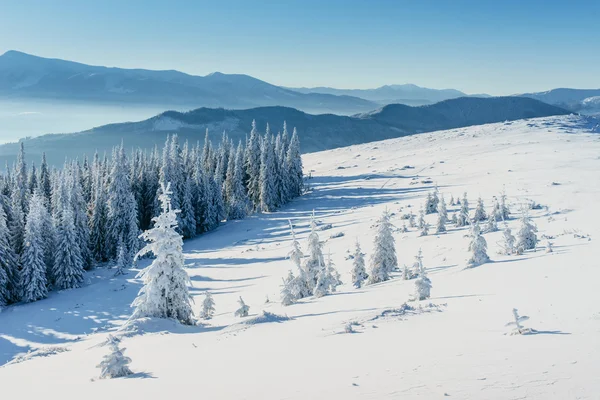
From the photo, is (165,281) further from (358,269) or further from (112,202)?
(112,202)

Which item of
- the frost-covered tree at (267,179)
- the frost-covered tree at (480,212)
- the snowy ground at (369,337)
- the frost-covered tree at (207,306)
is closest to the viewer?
the snowy ground at (369,337)

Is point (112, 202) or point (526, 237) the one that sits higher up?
point (112, 202)

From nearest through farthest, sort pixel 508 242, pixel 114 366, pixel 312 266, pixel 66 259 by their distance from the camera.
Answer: pixel 114 366
pixel 508 242
pixel 312 266
pixel 66 259

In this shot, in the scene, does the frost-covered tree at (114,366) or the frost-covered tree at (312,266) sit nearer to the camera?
the frost-covered tree at (114,366)

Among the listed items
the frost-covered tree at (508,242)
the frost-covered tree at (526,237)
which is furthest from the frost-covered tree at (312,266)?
the frost-covered tree at (526,237)

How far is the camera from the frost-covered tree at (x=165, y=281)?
1820 centimetres

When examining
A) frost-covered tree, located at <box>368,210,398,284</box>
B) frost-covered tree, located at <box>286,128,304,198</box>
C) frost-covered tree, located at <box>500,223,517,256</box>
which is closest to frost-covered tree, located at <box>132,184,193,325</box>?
frost-covered tree, located at <box>368,210,398,284</box>

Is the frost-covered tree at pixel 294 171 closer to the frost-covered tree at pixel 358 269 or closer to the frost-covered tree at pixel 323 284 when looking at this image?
the frost-covered tree at pixel 358 269

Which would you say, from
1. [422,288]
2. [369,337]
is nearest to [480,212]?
[422,288]

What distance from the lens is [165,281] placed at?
59.7ft

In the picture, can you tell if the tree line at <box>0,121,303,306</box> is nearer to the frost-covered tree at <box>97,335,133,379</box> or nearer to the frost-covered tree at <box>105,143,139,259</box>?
the frost-covered tree at <box>105,143,139,259</box>

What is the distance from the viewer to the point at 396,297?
18125 millimetres

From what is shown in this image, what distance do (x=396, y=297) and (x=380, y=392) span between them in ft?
33.8

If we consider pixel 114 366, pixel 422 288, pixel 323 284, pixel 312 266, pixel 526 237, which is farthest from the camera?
pixel 312 266
